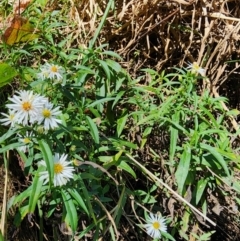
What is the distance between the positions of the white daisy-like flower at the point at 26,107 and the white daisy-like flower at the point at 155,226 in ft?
1.41

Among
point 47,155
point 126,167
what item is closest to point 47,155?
point 47,155

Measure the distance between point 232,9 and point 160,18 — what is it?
260 millimetres

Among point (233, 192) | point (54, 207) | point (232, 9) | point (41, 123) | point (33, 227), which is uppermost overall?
point (41, 123)

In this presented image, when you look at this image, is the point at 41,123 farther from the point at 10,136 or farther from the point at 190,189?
the point at 190,189

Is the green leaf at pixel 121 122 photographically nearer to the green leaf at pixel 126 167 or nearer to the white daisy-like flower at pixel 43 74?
the green leaf at pixel 126 167

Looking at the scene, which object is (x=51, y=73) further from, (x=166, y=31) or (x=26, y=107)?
(x=166, y=31)

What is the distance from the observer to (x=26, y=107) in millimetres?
1095

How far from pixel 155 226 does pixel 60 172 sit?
0.34 meters

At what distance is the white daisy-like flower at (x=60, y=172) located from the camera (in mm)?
1112

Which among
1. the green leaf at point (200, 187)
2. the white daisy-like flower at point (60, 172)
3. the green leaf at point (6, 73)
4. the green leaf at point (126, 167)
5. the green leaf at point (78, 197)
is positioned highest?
the green leaf at point (6, 73)

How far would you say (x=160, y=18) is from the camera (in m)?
1.61

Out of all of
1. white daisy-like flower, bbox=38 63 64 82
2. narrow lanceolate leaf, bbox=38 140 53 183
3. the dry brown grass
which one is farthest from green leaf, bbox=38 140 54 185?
the dry brown grass

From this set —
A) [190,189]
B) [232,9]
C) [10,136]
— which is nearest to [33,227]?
[10,136]

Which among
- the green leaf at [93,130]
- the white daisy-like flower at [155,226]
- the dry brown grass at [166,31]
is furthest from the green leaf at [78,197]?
the dry brown grass at [166,31]
